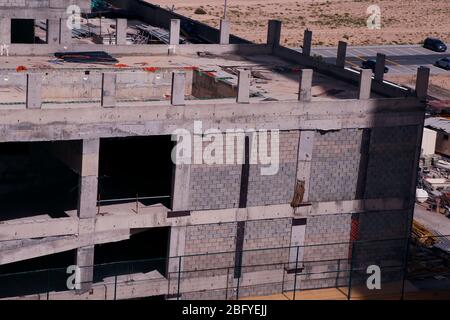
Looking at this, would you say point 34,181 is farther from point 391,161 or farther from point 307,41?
point 307,41

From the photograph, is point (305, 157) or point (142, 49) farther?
point (142, 49)

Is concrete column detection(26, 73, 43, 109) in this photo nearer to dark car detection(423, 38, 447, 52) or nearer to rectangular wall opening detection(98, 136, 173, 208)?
rectangular wall opening detection(98, 136, 173, 208)

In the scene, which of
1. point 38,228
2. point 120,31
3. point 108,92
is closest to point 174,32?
point 120,31

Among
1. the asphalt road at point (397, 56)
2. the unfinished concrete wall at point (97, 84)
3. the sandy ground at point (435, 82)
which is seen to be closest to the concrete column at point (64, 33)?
the unfinished concrete wall at point (97, 84)

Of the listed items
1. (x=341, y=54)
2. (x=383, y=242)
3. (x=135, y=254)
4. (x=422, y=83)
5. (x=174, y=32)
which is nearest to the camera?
(x=422, y=83)

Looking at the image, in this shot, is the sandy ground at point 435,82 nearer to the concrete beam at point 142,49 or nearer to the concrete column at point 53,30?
the concrete beam at point 142,49

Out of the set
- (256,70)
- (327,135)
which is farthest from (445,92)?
(327,135)
